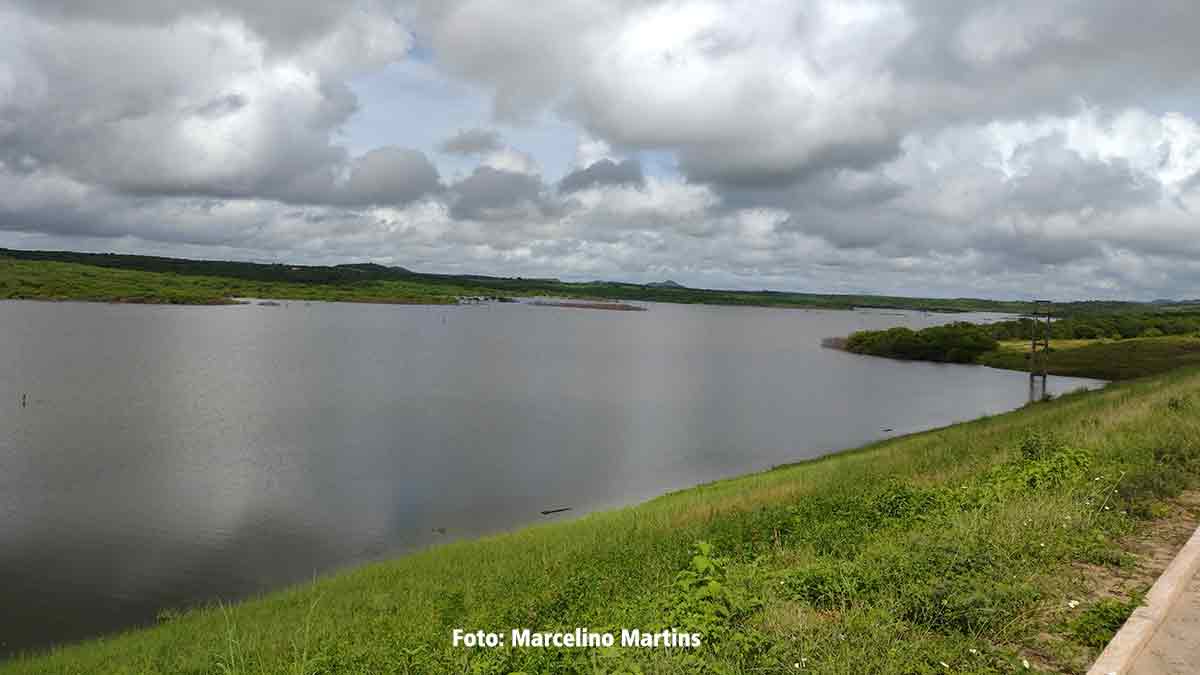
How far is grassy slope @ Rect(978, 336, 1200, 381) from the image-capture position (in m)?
86.3

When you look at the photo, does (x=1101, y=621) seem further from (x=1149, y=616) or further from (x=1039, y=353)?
(x=1039, y=353)

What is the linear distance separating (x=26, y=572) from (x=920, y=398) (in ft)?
245

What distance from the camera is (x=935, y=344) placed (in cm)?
12106

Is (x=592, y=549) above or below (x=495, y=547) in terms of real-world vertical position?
above

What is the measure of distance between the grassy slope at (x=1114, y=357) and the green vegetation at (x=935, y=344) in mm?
3457

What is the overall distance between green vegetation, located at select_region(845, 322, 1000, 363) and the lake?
934 inches

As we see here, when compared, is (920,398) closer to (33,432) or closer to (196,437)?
(196,437)

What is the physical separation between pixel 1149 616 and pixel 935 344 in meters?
126

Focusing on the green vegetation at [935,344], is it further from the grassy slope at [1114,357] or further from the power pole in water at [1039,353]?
the power pole in water at [1039,353]

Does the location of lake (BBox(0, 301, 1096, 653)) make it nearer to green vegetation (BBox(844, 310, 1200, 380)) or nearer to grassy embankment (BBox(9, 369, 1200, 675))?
grassy embankment (BBox(9, 369, 1200, 675))

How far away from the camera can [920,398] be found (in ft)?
245

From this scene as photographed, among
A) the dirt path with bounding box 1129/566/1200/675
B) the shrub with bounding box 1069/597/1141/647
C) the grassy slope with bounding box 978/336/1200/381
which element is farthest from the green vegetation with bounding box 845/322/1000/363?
the shrub with bounding box 1069/597/1141/647

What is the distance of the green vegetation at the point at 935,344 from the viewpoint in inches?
4656

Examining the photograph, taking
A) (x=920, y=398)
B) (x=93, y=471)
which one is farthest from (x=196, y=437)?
(x=920, y=398)
